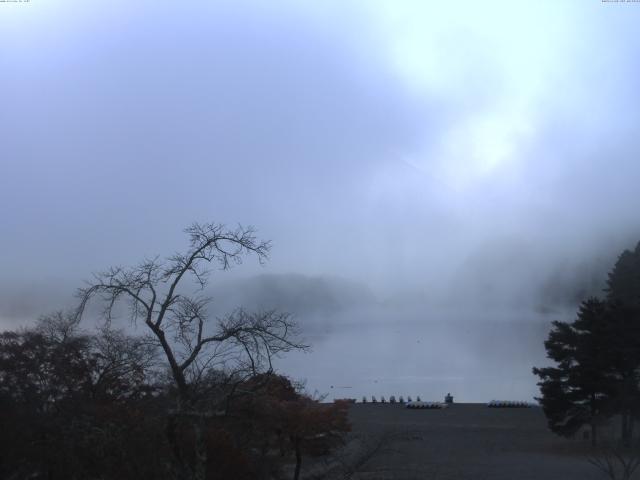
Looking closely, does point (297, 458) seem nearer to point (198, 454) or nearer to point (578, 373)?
point (198, 454)

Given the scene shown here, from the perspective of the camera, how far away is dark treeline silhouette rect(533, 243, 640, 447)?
133 ft

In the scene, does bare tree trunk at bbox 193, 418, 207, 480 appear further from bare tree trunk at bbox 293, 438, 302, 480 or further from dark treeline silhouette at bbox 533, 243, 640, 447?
dark treeline silhouette at bbox 533, 243, 640, 447

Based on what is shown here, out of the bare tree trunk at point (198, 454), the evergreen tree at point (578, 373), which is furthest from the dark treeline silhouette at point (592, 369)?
the bare tree trunk at point (198, 454)

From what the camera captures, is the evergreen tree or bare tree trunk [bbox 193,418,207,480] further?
the evergreen tree

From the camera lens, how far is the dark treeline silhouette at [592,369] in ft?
133

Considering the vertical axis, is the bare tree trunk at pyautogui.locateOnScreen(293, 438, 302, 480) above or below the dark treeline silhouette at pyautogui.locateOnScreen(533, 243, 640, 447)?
below

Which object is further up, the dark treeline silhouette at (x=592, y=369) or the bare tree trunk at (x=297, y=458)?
the dark treeline silhouette at (x=592, y=369)

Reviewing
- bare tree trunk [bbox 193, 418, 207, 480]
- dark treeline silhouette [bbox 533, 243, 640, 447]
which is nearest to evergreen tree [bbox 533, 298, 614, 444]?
dark treeline silhouette [bbox 533, 243, 640, 447]

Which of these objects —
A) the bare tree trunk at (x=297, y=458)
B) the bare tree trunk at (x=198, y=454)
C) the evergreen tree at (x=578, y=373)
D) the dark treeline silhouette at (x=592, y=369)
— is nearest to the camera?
the bare tree trunk at (x=198, y=454)

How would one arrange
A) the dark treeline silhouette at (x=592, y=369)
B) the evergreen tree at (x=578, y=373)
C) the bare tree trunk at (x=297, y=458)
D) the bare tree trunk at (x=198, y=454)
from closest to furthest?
the bare tree trunk at (x=198, y=454)
the bare tree trunk at (x=297, y=458)
the dark treeline silhouette at (x=592, y=369)
the evergreen tree at (x=578, y=373)

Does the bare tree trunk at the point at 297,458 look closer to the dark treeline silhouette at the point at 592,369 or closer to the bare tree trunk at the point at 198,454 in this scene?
the bare tree trunk at the point at 198,454

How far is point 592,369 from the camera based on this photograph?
140 ft

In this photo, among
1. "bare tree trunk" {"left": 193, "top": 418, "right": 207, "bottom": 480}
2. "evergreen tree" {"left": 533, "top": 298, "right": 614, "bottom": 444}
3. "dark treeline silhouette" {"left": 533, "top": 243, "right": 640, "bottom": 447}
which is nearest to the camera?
"bare tree trunk" {"left": 193, "top": 418, "right": 207, "bottom": 480}

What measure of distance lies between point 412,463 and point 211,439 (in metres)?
15.6
